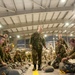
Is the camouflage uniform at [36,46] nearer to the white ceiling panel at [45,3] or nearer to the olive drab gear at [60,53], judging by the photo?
the olive drab gear at [60,53]

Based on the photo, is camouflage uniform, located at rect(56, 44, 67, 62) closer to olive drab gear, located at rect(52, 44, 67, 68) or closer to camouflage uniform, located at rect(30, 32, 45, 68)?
olive drab gear, located at rect(52, 44, 67, 68)

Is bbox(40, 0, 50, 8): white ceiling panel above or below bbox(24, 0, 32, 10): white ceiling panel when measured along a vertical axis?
above

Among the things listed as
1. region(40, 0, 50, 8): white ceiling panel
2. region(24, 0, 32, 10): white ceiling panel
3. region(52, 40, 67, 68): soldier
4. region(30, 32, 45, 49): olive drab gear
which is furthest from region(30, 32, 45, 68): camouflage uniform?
region(40, 0, 50, 8): white ceiling panel

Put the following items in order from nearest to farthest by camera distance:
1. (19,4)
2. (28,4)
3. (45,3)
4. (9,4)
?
(9,4) < (19,4) < (28,4) < (45,3)

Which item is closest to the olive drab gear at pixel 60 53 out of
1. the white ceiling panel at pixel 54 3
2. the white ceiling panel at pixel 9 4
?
the white ceiling panel at pixel 9 4

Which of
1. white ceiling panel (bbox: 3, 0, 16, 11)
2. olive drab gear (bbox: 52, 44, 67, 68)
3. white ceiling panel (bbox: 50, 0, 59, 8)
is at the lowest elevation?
olive drab gear (bbox: 52, 44, 67, 68)

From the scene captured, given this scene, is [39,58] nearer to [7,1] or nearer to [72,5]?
[7,1]

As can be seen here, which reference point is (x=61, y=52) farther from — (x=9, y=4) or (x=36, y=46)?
(x=9, y=4)

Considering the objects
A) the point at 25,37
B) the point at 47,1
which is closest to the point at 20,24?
the point at 47,1

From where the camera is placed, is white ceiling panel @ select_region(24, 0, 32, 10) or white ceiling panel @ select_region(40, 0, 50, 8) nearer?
white ceiling panel @ select_region(24, 0, 32, 10)

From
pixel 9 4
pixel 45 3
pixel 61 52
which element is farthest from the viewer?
pixel 45 3

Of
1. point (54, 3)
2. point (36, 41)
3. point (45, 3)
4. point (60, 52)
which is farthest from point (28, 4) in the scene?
point (60, 52)

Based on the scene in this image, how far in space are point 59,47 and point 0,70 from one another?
15.8 ft

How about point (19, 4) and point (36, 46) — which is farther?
point (19, 4)
